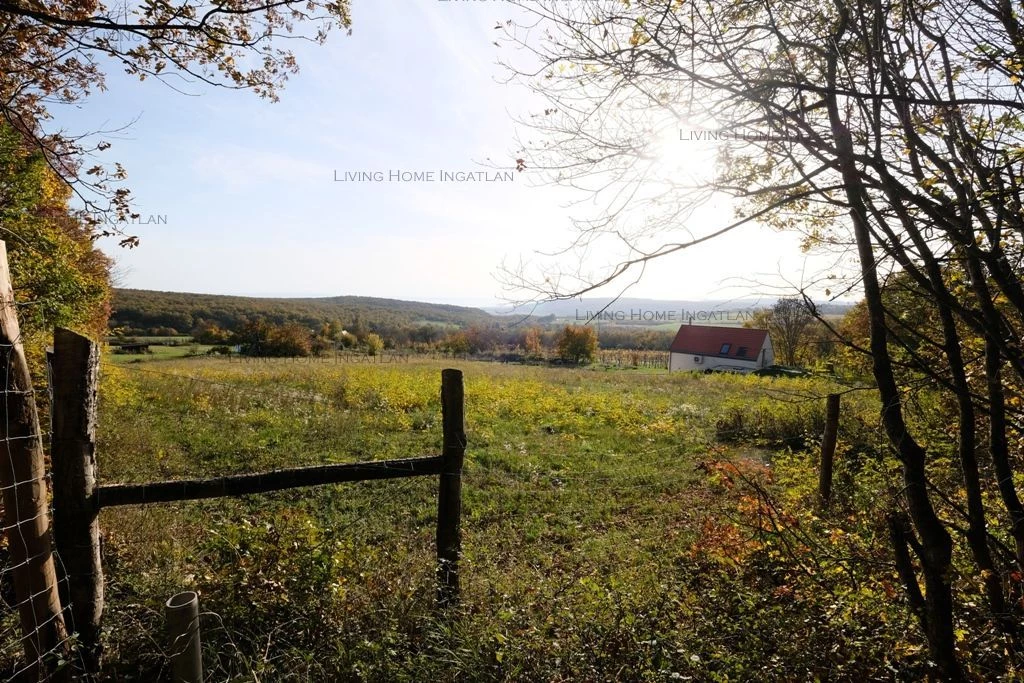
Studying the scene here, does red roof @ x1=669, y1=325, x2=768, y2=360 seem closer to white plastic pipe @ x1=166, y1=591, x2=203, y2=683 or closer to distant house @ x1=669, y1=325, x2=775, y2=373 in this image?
distant house @ x1=669, y1=325, x2=775, y2=373

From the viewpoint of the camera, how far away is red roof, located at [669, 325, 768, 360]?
4097cm

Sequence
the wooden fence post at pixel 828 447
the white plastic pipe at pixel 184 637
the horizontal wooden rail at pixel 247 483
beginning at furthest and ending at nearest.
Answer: the wooden fence post at pixel 828 447 → the horizontal wooden rail at pixel 247 483 → the white plastic pipe at pixel 184 637

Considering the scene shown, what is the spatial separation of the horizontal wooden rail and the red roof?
41945 mm

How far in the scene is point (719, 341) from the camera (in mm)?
43219

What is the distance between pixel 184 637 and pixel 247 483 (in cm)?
98

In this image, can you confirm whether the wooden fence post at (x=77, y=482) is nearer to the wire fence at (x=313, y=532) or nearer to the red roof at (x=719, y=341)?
the wire fence at (x=313, y=532)

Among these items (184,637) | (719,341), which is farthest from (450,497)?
(719,341)

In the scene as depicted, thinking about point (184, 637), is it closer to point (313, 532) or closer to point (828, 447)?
point (313, 532)

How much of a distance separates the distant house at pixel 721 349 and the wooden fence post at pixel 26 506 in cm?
4123

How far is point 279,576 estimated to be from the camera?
3.50 m

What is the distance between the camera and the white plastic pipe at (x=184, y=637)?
2148 millimetres

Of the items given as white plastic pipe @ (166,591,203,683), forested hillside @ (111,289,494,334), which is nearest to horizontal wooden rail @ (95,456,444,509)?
white plastic pipe @ (166,591,203,683)

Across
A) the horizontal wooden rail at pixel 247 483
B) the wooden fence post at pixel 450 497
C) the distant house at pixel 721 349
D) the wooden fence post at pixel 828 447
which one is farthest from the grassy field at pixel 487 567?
the distant house at pixel 721 349

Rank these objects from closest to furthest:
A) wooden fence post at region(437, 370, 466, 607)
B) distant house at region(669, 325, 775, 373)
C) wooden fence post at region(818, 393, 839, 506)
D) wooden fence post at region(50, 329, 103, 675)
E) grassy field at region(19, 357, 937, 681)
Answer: wooden fence post at region(50, 329, 103, 675), grassy field at region(19, 357, 937, 681), wooden fence post at region(437, 370, 466, 607), wooden fence post at region(818, 393, 839, 506), distant house at region(669, 325, 775, 373)
